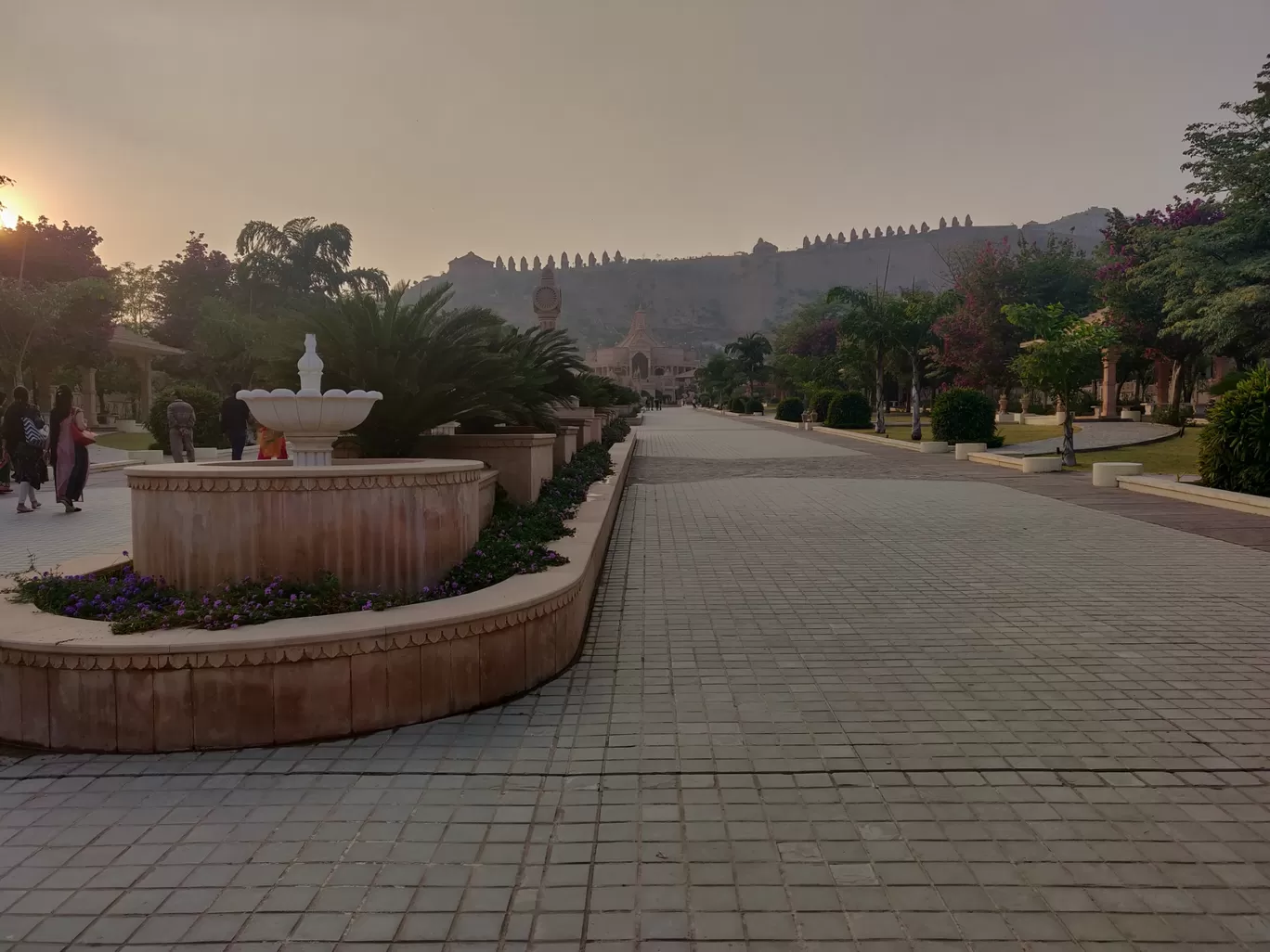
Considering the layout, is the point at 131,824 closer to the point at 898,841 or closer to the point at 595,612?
the point at 898,841

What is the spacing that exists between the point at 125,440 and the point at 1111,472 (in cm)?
3023

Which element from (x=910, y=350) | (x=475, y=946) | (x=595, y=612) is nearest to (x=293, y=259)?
(x=910, y=350)

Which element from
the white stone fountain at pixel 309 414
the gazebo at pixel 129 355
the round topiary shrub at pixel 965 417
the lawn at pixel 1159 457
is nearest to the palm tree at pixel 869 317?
the round topiary shrub at pixel 965 417

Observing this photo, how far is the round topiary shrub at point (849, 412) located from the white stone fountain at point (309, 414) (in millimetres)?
31568

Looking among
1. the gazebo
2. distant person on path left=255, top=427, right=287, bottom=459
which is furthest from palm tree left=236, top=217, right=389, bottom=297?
distant person on path left=255, top=427, right=287, bottom=459

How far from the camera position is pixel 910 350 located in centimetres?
2884

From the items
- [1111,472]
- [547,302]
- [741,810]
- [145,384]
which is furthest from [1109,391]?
[145,384]

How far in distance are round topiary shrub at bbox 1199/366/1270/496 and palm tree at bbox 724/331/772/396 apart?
189 feet

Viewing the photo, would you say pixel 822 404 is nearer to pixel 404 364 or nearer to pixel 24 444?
pixel 24 444

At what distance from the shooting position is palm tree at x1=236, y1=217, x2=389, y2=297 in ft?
172

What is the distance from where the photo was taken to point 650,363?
156750 millimetres

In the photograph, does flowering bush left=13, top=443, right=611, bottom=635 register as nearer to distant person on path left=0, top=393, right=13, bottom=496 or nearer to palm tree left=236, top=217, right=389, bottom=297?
distant person on path left=0, top=393, right=13, bottom=496

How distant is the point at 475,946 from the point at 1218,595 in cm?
658

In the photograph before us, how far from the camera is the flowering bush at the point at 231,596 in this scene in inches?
153
